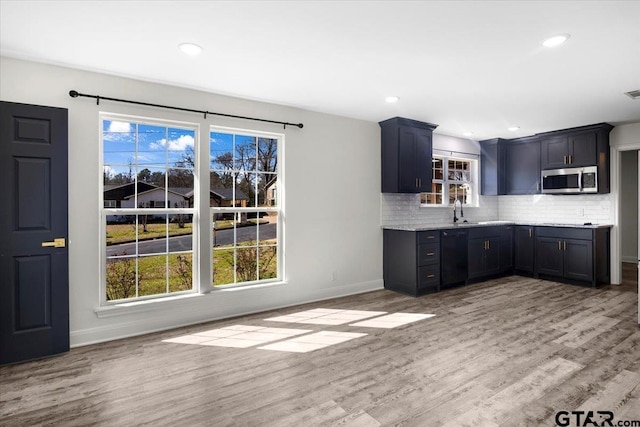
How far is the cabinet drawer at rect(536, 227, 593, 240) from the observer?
17.4ft

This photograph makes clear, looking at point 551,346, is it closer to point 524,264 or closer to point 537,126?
point 524,264

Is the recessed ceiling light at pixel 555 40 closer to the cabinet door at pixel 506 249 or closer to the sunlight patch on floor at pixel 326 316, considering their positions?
the sunlight patch on floor at pixel 326 316

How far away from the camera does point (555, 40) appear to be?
265 cm

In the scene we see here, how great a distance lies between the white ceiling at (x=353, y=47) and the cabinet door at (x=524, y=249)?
8.13 feet

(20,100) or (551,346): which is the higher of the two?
(20,100)

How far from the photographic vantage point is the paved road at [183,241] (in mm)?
3525

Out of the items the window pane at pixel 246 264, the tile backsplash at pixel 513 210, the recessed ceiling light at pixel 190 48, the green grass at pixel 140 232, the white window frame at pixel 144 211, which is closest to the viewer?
the recessed ceiling light at pixel 190 48

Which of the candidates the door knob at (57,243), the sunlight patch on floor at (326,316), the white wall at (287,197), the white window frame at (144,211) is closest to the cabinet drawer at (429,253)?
the white wall at (287,197)

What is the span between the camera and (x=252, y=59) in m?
3.05

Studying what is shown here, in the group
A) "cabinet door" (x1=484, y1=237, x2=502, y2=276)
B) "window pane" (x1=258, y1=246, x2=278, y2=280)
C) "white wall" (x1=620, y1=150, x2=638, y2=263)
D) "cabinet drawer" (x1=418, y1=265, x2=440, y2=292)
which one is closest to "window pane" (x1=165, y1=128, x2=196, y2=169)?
"window pane" (x1=258, y1=246, x2=278, y2=280)

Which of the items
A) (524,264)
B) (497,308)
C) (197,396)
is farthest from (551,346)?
(524,264)

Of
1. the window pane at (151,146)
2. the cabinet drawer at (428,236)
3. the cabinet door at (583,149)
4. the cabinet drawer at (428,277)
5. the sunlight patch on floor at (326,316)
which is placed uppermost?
the cabinet door at (583,149)

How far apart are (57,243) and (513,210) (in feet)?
23.6

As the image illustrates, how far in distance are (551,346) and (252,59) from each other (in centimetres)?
366
